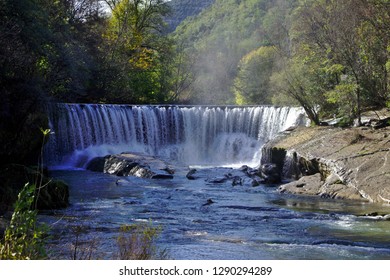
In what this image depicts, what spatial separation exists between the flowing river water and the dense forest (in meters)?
2.40

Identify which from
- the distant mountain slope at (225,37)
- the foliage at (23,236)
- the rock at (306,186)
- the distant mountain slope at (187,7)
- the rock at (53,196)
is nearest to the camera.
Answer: the foliage at (23,236)

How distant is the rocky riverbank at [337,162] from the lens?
677 inches

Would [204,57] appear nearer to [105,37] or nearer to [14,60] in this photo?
[105,37]

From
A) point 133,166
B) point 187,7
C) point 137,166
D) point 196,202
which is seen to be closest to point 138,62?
point 133,166

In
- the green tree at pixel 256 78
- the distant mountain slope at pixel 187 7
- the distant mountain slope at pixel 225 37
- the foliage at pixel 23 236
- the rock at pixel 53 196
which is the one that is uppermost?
the distant mountain slope at pixel 187 7

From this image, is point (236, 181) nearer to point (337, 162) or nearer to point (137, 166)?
point (337, 162)

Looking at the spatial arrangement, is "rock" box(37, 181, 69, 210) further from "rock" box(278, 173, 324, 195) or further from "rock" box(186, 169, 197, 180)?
"rock" box(186, 169, 197, 180)

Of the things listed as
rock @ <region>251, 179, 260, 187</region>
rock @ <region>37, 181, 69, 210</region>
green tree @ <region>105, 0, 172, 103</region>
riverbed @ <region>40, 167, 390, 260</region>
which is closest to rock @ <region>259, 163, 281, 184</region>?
rock @ <region>251, 179, 260, 187</region>

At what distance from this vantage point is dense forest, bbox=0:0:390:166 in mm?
17703

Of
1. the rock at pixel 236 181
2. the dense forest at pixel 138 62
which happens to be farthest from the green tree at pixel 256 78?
the rock at pixel 236 181

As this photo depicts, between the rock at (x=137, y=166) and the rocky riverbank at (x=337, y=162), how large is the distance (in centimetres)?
431

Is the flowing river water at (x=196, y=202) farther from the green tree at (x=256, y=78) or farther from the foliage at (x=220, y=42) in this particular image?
the foliage at (x=220, y=42)

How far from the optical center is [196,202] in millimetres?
16828

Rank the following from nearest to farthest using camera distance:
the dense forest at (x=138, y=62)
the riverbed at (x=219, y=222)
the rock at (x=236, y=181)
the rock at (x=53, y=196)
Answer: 1. the riverbed at (x=219, y=222)
2. the rock at (x=53, y=196)
3. the dense forest at (x=138, y=62)
4. the rock at (x=236, y=181)
